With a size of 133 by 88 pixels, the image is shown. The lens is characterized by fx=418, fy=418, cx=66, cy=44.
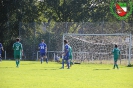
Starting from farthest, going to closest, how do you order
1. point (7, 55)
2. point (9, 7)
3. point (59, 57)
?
point (9, 7) → point (7, 55) → point (59, 57)

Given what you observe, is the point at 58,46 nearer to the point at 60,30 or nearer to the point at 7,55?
the point at 60,30

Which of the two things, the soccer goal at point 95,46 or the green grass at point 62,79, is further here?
the soccer goal at point 95,46

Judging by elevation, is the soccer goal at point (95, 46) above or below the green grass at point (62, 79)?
above

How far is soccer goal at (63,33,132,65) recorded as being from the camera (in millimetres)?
36562

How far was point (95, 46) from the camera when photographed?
124 feet

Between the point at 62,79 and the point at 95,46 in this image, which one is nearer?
the point at 62,79

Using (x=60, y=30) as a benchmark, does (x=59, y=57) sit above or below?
below

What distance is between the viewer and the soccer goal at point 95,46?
1439 inches

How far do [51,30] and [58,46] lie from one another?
2000 mm

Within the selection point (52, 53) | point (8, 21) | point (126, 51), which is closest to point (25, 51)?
point (52, 53)

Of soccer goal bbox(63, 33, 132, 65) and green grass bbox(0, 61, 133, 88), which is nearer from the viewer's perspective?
green grass bbox(0, 61, 133, 88)

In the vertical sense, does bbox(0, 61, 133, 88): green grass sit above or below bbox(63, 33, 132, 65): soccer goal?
below

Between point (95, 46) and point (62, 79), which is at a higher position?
point (95, 46)

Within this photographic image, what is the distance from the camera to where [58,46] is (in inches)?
1657
